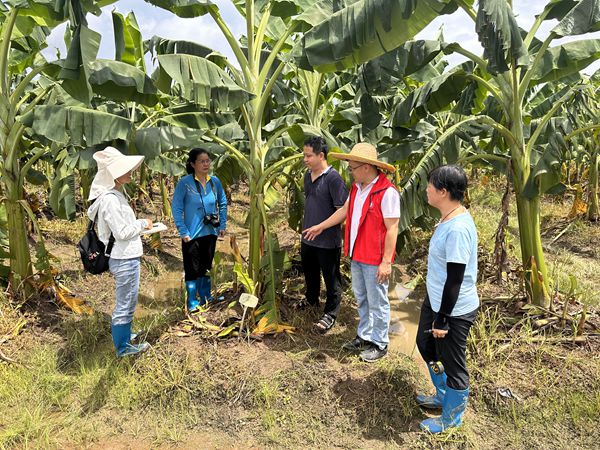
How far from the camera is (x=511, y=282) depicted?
491cm

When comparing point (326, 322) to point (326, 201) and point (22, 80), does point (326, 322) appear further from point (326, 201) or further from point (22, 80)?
point (22, 80)

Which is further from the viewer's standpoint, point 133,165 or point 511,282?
point 511,282

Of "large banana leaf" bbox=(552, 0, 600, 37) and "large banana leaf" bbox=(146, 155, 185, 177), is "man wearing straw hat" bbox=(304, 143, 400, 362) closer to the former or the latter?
"large banana leaf" bbox=(552, 0, 600, 37)

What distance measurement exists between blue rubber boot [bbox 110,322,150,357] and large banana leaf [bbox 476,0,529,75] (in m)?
3.32

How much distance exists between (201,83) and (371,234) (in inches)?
65.6

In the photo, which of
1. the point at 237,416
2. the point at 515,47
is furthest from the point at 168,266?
the point at 515,47

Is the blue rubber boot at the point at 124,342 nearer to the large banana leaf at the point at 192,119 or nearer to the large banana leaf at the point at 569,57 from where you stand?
the large banana leaf at the point at 192,119

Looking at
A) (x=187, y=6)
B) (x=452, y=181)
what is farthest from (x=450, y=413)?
(x=187, y=6)

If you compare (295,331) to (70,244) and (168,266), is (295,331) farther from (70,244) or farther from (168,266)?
(70,244)

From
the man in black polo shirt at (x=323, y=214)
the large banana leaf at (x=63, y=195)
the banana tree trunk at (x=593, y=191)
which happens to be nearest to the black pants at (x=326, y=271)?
the man in black polo shirt at (x=323, y=214)

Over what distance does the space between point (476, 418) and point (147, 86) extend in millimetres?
3465

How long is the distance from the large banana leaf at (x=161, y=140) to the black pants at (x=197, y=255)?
3.29 feet

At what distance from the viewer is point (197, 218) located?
4.19 meters

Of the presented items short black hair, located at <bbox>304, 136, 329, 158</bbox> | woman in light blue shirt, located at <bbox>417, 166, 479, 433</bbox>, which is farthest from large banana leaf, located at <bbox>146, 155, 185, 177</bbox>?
woman in light blue shirt, located at <bbox>417, 166, 479, 433</bbox>
